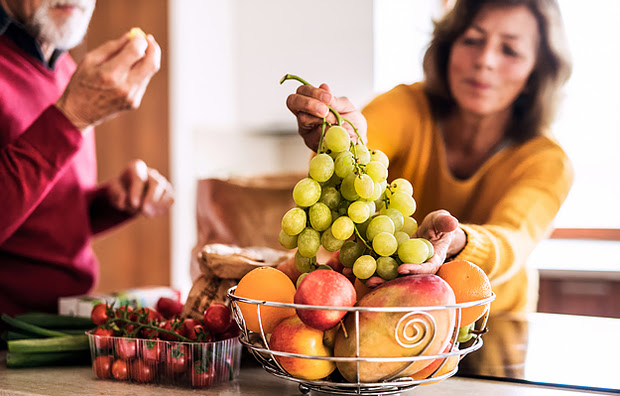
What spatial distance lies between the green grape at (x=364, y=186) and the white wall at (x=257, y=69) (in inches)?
93.8

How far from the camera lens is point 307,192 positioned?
0.61 m

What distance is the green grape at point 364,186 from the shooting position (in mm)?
597

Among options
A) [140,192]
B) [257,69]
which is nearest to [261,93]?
[257,69]

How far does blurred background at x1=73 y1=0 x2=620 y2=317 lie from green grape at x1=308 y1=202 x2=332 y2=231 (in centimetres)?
223

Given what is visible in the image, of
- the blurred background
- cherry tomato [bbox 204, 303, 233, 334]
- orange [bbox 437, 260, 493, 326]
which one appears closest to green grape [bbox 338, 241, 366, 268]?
orange [bbox 437, 260, 493, 326]

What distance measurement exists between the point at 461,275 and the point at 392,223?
100mm

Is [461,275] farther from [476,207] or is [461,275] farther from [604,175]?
[604,175]

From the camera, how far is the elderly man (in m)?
0.99

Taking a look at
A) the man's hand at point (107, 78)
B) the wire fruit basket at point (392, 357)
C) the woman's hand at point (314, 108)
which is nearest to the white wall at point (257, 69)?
the man's hand at point (107, 78)

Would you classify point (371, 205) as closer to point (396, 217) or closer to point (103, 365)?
point (396, 217)

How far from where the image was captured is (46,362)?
2.74ft

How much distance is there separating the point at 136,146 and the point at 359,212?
262 centimetres

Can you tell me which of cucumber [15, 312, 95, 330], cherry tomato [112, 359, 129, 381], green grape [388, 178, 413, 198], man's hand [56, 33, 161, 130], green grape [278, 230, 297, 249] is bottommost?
cherry tomato [112, 359, 129, 381]

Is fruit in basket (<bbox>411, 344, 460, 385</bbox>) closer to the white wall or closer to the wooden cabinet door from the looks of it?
the white wall
